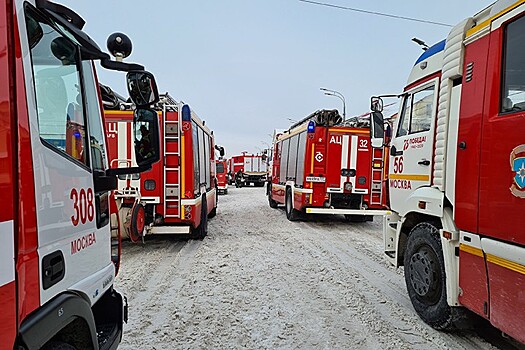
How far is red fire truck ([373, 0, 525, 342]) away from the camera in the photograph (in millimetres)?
2701

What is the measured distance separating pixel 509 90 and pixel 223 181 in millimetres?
21484

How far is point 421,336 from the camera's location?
370 centimetres

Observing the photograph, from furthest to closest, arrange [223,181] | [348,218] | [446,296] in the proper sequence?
[223,181], [348,218], [446,296]

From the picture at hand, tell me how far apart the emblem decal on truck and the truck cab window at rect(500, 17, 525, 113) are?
0.31 m

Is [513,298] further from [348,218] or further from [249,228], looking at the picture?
[348,218]

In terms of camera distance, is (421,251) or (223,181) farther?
(223,181)

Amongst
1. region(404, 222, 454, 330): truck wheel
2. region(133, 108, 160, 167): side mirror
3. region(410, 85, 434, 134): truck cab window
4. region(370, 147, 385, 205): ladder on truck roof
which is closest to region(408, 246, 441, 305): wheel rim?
region(404, 222, 454, 330): truck wheel

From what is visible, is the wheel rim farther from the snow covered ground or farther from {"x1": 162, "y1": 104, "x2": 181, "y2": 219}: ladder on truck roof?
{"x1": 162, "y1": 104, "x2": 181, "y2": 219}: ladder on truck roof

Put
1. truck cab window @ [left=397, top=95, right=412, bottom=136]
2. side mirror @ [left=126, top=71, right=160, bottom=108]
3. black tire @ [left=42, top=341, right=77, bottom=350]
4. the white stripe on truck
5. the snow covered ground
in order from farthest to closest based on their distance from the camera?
1. truck cab window @ [left=397, top=95, right=412, bottom=136]
2. the snow covered ground
3. side mirror @ [left=126, top=71, right=160, bottom=108]
4. black tire @ [left=42, top=341, right=77, bottom=350]
5. the white stripe on truck

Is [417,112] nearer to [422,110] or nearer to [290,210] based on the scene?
[422,110]

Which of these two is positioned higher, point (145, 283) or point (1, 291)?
point (1, 291)

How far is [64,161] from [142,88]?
0.66 metres

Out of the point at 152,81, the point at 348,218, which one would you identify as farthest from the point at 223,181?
the point at 152,81

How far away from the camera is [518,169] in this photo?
259 cm
